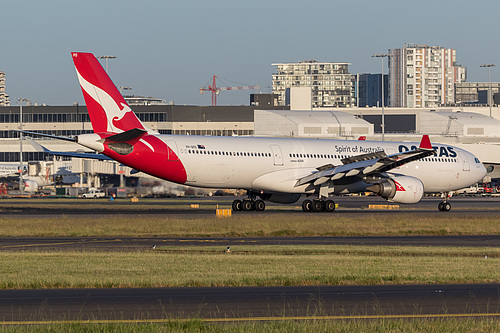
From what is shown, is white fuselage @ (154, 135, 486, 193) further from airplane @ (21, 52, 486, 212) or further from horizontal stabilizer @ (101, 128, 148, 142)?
horizontal stabilizer @ (101, 128, 148, 142)

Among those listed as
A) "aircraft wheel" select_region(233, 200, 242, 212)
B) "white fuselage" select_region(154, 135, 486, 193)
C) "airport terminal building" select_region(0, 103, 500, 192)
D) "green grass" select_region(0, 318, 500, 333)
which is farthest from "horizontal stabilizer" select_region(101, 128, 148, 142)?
"airport terminal building" select_region(0, 103, 500, 192)

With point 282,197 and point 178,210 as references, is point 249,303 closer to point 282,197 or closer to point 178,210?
point 282,197

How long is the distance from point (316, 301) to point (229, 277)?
4264mm

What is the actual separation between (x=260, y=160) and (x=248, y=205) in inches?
154

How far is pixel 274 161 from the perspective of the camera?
5000 centimetres

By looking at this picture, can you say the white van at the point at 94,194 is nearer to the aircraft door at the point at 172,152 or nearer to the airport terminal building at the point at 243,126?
the airport terminal building at the point at 243,126

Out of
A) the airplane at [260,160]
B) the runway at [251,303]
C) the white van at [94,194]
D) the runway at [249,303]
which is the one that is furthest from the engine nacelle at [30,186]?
the runway at [251,303]

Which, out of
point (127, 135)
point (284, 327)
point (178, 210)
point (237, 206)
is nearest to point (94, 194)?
point (178, 210)

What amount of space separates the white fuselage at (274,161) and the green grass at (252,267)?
17.7m

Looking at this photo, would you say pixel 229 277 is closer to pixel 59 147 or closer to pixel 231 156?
pixel 231 156

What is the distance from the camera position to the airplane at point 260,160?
45844 mm

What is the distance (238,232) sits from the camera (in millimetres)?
37656

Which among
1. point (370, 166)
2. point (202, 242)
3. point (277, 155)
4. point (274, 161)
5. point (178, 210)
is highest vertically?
point (277, 155)

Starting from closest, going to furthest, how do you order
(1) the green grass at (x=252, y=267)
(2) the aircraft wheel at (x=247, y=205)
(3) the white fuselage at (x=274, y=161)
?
(1) the green grass at (x=252, y=267) → (3) the white fuselage at (x=274, y=161) → (2) the aircraft wheel at (x=247, y=205)
